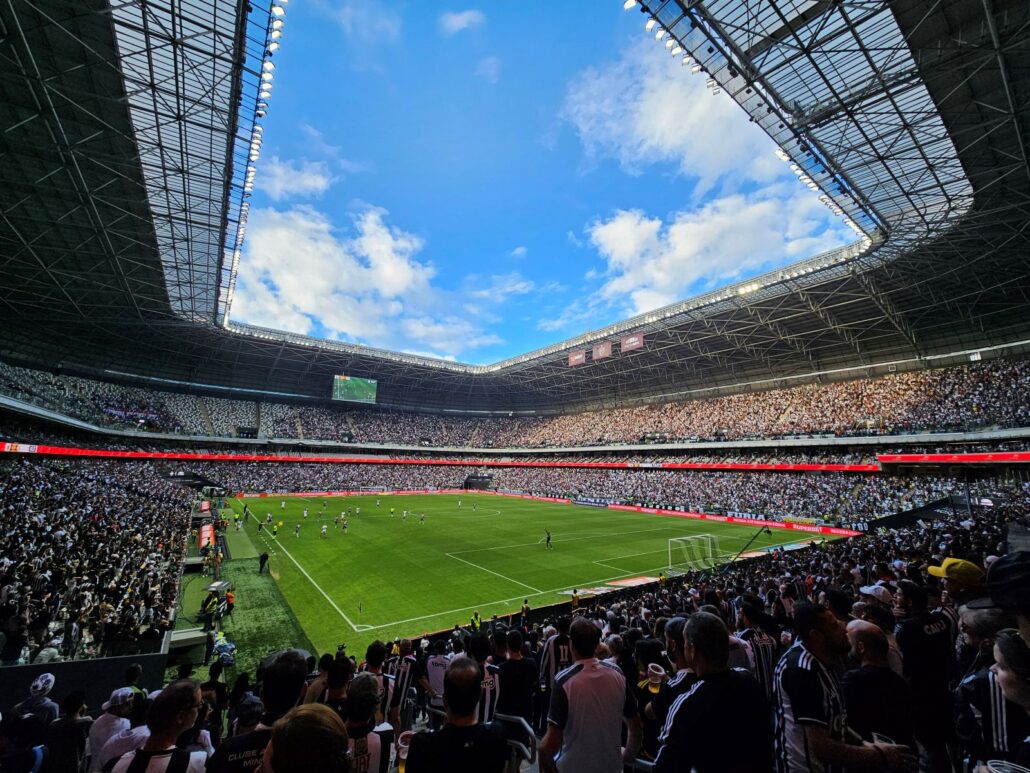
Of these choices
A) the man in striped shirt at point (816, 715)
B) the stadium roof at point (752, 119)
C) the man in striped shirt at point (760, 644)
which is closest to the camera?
the man in striped shirt at point (816, 715)

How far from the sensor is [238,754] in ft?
8.36

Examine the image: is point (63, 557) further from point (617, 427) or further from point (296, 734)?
point (617, 427)

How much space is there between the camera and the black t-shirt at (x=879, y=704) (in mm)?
2822

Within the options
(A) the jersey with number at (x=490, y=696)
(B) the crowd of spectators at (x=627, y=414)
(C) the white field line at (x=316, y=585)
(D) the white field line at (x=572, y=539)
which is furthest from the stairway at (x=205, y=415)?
(A) the jersey with number at (x=490, y=696)

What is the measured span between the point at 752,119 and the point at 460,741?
24.4m

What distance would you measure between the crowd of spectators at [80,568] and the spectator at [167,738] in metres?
9.71

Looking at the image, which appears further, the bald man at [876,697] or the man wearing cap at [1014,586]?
the bald man at [876,697]

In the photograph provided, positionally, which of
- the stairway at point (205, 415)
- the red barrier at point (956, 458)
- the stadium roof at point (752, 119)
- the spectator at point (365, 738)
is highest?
the stadium roof at point (752, 119)

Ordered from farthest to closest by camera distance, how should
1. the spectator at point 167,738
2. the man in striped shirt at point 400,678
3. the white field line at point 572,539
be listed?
the white field line at point 572,539
the man in striped shirt at point 400,678
the spectator at point 167,738

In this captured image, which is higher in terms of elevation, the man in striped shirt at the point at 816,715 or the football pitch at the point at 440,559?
the man in striped shirt at the point at 816,715

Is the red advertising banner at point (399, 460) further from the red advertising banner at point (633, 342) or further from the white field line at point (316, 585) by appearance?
the white field line at point (316, 585)

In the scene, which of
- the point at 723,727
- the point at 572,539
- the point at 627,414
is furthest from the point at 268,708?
the point at 627,414

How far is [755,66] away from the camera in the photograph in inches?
676

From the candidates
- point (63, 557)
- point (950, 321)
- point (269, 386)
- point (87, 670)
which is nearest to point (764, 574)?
point (87, 670)
